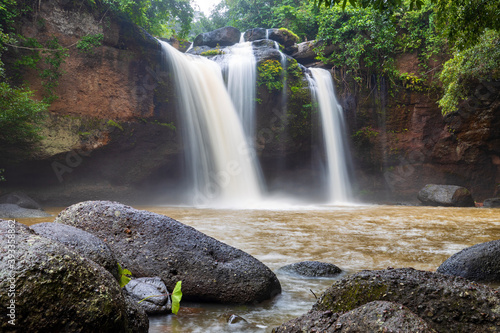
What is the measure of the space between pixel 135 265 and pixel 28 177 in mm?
12163

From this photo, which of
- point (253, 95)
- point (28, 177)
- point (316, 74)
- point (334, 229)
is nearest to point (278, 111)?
point (253, 95)

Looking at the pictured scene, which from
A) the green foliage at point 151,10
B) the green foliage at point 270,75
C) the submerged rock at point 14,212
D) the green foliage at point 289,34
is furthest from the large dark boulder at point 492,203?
the green foliage at point 151,10

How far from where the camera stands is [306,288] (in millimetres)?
3451

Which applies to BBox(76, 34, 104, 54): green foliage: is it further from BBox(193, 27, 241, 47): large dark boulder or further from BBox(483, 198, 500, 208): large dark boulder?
BBox(483, 198, 500, 208): large dark boulder

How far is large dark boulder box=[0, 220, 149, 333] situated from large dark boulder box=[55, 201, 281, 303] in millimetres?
1329

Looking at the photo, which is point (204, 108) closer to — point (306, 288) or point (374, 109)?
point (374, 109)

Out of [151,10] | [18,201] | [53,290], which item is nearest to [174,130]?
[18,201]

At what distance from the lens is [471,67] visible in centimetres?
1145

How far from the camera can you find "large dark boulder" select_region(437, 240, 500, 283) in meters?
3.54

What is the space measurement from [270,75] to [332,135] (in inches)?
166

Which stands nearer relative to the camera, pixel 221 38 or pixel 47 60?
pixel 47 60

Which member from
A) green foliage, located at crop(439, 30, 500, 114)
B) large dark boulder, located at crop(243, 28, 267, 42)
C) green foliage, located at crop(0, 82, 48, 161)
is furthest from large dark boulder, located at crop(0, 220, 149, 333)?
large dark boulder, located at crop(243, 28, 267, 42)

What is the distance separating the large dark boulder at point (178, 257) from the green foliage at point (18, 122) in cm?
766

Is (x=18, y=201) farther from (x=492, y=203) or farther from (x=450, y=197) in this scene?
(x=492, y=203)
